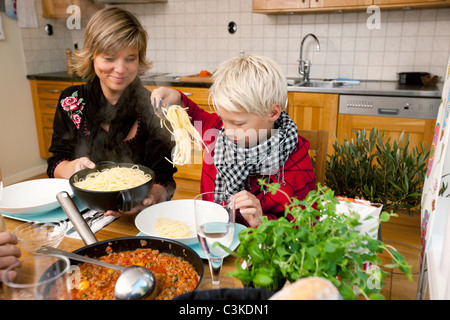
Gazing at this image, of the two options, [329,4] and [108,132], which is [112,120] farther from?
[329,4]

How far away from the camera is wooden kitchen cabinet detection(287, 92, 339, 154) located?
9.27 ft

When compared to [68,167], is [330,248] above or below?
above

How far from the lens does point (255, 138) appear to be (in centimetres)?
130

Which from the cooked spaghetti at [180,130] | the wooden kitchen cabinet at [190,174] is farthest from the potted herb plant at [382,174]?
the wooden kitchen cabinet at [190,174]

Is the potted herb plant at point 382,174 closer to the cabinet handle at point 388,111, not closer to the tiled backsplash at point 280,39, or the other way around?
the cabinet handle at point 388,111

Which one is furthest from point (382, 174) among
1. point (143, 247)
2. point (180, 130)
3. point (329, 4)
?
point (329, 4)

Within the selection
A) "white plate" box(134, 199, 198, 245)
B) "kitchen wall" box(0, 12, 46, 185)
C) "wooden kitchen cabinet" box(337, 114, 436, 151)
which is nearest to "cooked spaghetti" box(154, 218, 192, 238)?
"white plate" box(134, 199, 198, 245)

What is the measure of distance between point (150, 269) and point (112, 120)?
1.04 m

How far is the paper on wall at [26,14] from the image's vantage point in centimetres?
352

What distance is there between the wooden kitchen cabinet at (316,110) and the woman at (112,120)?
1487 mm

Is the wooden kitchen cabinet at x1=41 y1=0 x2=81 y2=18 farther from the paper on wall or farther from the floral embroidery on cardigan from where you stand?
the floral embroidery on cardigan

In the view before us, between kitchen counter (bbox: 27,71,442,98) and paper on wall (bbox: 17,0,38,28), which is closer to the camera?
kitchen counter (bbox: 27,71,442,98)

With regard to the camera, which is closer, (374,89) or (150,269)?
(150,269)

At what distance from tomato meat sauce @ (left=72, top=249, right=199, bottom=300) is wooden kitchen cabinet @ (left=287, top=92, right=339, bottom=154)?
2228mm
